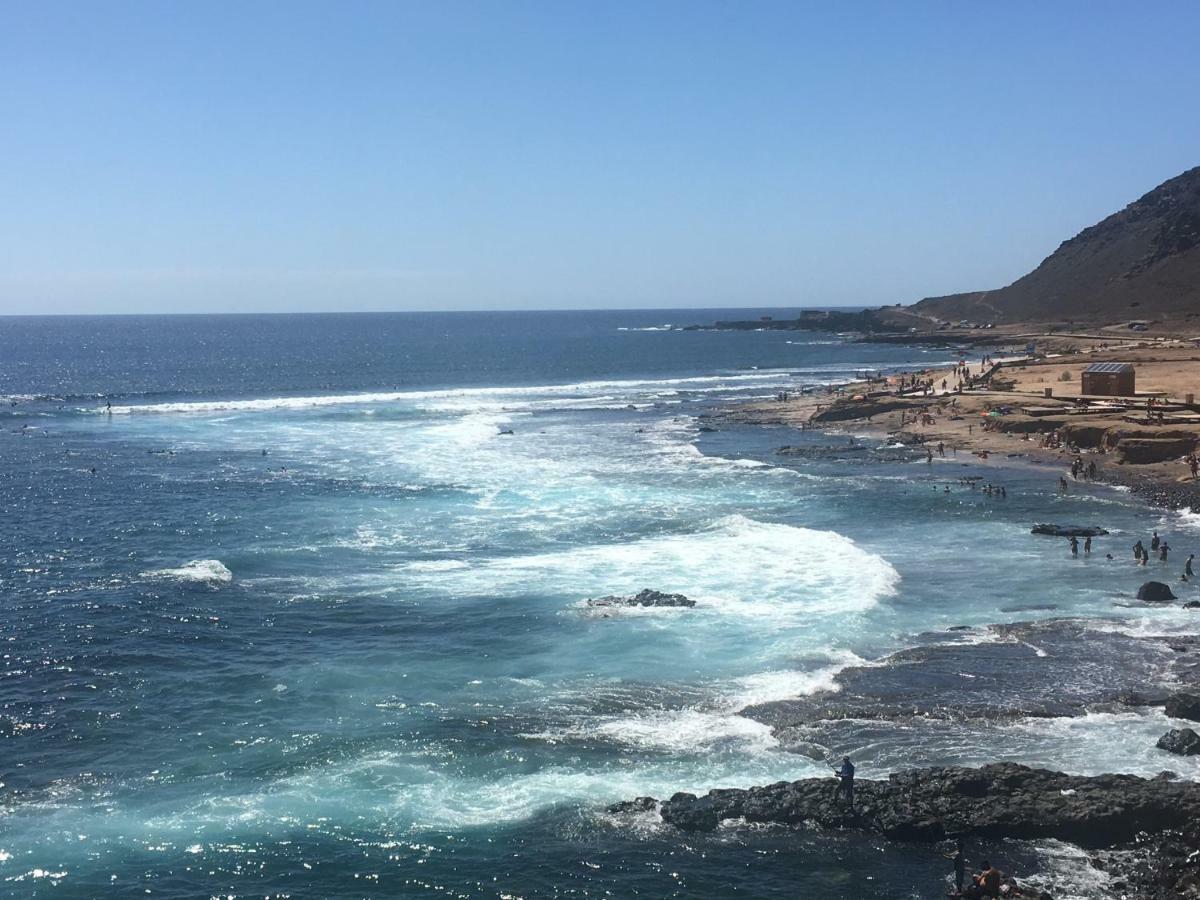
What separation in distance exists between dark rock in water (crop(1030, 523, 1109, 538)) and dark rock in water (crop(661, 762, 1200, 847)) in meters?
23.4

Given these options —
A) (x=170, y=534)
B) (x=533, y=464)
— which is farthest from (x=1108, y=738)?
(x=533, y=464)

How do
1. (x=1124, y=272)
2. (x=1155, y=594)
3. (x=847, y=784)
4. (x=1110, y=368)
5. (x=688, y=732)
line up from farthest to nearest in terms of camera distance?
(x=1124, y=272) < (x=1110, y=368) < (x=1155, y=594) < (x=688, y=732) < (x=847, y=784)

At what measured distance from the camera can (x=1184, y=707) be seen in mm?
26672

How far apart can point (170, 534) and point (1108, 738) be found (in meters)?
39.6

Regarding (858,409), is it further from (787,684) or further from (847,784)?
(847,784)

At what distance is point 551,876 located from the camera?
21.1 meters

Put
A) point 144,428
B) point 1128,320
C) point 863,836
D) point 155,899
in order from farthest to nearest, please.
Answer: point 1128,320 < point 144,428 < point 863,836 < point 155,899

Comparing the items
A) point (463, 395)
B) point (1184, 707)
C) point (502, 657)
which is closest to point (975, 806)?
point (1184, 707)

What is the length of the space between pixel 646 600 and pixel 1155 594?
16.4 m

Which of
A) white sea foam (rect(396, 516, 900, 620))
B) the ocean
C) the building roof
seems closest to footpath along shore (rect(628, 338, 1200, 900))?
the ocean

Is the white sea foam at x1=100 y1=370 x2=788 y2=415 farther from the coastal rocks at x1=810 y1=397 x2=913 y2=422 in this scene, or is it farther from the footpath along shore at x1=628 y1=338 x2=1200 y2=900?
the coastal rocks at x1=810 y1=397 x2=913 y2=422

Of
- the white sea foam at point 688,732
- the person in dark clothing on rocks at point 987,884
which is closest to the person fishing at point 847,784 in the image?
the white sea foam at point 688,732

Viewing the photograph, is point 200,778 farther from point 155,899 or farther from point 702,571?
point 702,571

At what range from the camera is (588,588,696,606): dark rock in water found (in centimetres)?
3684
